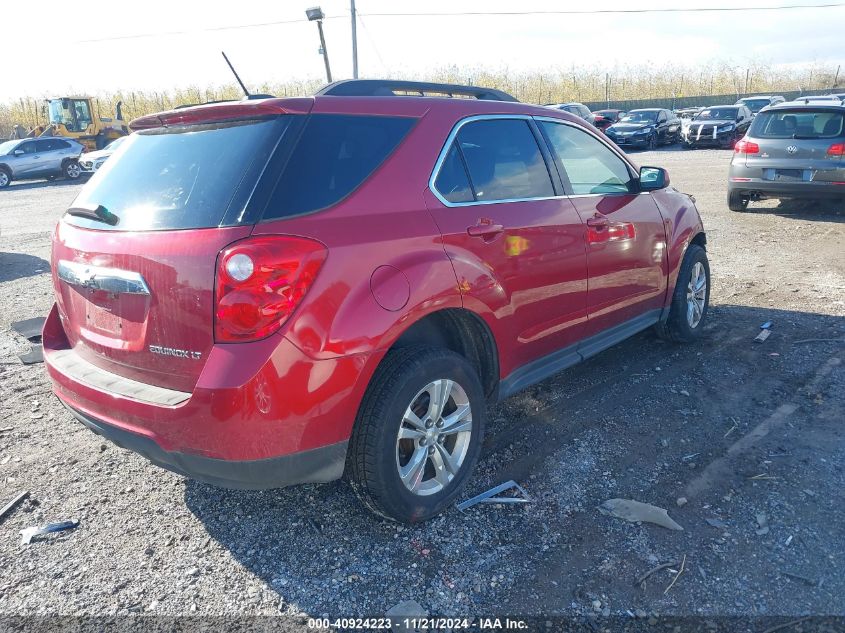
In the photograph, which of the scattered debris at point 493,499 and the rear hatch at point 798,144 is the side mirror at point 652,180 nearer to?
the scattered debris at point 493,499

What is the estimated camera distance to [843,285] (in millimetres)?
6727

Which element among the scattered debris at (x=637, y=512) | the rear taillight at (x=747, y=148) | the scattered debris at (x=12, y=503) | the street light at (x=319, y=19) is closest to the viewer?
the scattered debris at (x=637, y=512)

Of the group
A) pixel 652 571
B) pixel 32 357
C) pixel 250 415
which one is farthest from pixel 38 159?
pixel 652 571

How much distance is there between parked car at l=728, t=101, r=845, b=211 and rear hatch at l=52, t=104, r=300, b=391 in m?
9.89

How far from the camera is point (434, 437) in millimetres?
2988

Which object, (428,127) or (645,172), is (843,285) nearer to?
(645,172)

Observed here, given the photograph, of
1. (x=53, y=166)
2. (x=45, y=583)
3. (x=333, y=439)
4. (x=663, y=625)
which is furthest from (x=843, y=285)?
(x=53, y=166)

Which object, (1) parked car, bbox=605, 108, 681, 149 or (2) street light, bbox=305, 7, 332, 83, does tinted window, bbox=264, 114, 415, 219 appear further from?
(1) parked car, bbox=605, 108, 681, 149

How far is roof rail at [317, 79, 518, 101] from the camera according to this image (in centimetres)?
312

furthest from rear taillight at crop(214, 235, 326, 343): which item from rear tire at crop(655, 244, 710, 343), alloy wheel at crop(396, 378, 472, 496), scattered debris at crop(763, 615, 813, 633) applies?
rear tire at crop(655, 244, 710, 343)

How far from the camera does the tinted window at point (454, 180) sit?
308 cm

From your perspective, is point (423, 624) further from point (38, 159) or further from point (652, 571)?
point (38, 159)

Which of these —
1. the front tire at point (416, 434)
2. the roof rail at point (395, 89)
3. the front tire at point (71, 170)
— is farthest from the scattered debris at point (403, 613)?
the front tire at point (71, 170)

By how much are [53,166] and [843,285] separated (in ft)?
88.6
